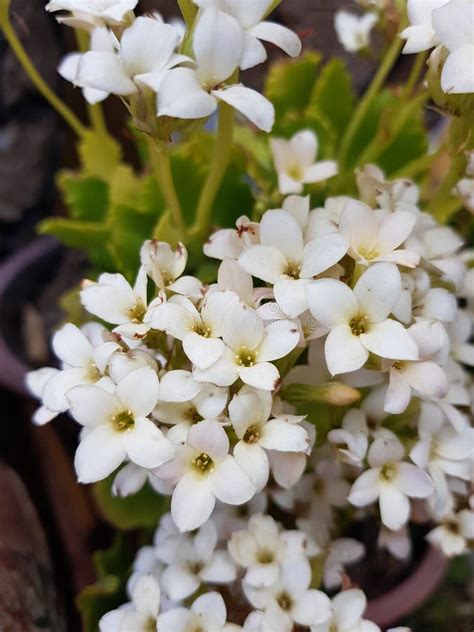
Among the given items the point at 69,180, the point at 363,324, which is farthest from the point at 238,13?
the point at 69,180

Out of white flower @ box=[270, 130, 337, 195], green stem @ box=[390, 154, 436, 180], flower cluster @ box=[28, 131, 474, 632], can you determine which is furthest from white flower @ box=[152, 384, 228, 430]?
green stem @ box=[390, 154, 436, 180]

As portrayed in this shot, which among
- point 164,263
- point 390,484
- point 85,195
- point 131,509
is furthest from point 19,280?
point 390,484

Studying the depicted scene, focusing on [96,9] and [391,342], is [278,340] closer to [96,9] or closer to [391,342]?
[391,342]

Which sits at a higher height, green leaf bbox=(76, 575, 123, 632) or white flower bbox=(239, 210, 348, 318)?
white flower bbox=(239, 210, 348, 318)

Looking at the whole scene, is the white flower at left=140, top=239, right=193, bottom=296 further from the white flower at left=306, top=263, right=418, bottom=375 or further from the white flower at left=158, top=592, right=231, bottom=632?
the white flower at left=158, top=592, right=231, bottom=632

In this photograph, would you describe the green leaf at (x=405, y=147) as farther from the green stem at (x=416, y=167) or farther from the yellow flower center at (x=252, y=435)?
the yellow flower center at (x=252, y=435)

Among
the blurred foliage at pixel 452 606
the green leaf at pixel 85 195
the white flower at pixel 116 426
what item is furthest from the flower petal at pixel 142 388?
the blurred foliage at pixel 452 606

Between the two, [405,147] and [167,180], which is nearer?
[167,180]
